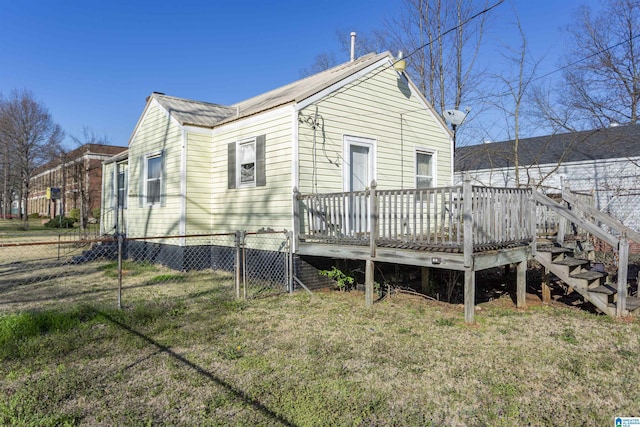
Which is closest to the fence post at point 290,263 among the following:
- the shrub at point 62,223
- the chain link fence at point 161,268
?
the chain link fence at point 161,268

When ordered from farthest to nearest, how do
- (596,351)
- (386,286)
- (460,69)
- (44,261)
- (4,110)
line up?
(4,110)
(460,69)
(44,261)
(386,286)
(596,351)

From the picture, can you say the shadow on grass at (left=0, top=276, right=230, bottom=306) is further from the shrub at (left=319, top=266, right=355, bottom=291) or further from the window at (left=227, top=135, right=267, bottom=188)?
the window at (left=227, top=135, right=267, bottom=188)

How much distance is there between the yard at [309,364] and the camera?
321 centimetres

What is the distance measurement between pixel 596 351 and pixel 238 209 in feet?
22.8

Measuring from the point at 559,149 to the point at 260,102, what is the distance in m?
14.1

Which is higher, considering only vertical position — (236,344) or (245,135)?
(245,135)

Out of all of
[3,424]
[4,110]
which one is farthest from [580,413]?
[4,110]

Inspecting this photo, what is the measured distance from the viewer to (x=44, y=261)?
12180mm

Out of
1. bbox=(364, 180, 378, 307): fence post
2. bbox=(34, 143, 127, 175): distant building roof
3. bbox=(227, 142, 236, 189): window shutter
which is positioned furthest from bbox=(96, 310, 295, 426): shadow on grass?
bbox=(34, 143, 127, 175): distant building roof

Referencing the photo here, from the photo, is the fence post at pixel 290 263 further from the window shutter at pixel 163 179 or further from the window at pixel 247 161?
the window shutter at pixel 163 179

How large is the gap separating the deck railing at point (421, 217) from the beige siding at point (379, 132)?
0.80m

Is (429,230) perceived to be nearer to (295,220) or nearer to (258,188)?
(295,220)

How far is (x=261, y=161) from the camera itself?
849cm

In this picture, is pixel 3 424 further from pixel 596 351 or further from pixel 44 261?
pixel 44 261
